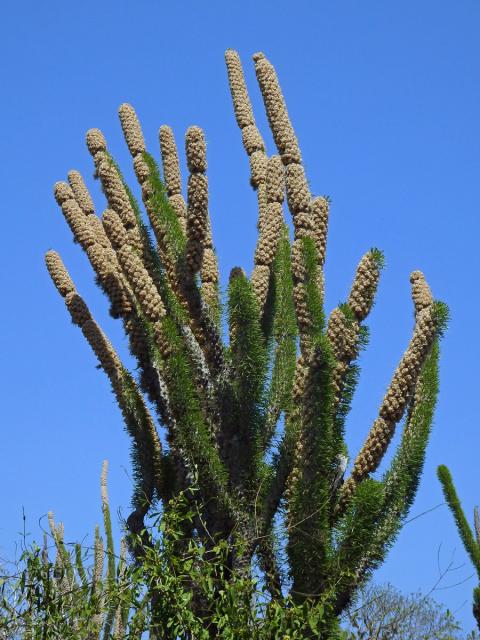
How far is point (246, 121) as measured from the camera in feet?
35.8

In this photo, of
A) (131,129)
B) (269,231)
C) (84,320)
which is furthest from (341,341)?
(131,129)

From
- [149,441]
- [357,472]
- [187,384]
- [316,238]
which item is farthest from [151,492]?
[316,238]

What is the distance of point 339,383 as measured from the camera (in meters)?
9.14

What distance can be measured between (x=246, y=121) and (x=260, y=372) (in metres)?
2.59

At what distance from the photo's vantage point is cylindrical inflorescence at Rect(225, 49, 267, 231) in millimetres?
10750

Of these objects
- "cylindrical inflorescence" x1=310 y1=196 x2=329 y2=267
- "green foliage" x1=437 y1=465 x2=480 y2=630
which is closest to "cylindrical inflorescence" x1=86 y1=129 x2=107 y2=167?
"cylindrical inflorescence" x1=310 y1=196 x2=329 y2=267

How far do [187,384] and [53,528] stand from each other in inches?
136

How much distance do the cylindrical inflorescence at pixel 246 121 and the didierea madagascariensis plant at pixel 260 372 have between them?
5 cm

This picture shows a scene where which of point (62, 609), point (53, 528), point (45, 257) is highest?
point (45, 257)

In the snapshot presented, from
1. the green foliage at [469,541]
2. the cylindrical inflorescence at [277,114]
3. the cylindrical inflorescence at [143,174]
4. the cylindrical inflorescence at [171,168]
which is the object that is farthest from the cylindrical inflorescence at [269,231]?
the green foliage at [469,541]

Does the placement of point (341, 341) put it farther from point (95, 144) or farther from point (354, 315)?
point (95, 144)

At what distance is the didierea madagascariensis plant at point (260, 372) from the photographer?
880 cm

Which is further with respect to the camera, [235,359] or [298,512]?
[235,359]

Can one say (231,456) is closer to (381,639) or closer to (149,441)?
(149,441)
